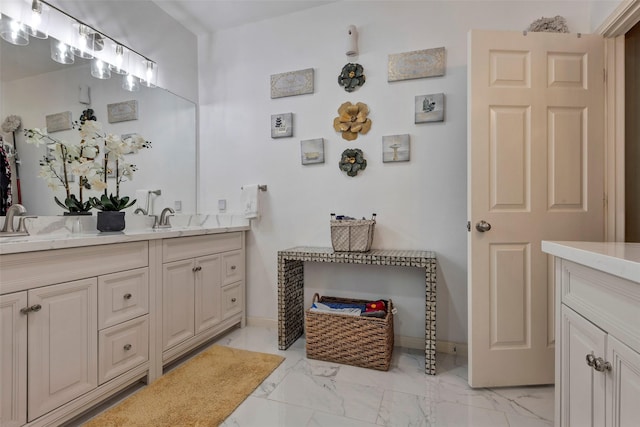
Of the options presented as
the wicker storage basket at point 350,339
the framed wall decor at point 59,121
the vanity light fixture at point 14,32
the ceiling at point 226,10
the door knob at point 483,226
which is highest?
the ceiling at point 226,10

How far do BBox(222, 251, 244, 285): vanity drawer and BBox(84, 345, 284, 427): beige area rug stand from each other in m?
0.55

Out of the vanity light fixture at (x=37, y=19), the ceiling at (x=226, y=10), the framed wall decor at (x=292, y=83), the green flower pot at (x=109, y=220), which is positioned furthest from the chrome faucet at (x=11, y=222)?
the ceiling at (x=226, y=10)

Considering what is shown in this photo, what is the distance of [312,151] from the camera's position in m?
2.42

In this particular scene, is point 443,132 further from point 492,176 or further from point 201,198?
point 201,198

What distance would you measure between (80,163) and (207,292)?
1121mm

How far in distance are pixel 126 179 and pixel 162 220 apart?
386 millimetres

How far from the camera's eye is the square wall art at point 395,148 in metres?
2.18

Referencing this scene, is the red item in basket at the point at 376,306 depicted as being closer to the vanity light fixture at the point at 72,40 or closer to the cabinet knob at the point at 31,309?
the cabinet knob at the point at 31,309

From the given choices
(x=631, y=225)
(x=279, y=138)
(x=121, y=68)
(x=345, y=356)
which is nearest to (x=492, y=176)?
(x=631, y=225)

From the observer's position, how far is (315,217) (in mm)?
2434

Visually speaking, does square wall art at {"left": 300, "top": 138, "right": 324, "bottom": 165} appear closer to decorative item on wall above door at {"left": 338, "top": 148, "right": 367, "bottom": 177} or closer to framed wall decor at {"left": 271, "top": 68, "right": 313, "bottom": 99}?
decorative item on wall above door at {"left": 338, "top": 148, "right": 367, "bottom": 177}

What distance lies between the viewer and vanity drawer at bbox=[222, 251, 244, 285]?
92.9 inches

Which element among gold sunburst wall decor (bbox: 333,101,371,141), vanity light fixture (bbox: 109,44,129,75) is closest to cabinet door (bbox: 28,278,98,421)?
vanity light fixture (bbox: 109,44,129,75)

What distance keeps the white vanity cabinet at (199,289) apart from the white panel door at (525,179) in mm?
1744
